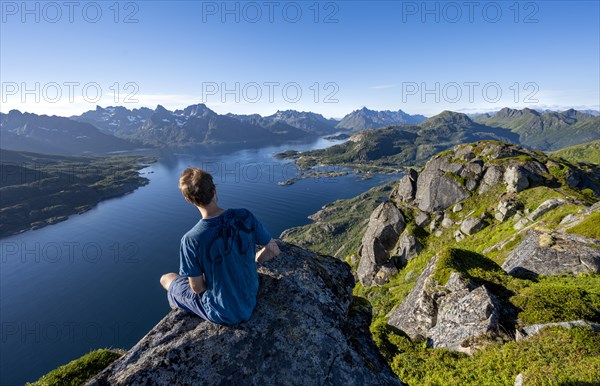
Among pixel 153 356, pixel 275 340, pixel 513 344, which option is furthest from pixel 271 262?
pixel 513 344

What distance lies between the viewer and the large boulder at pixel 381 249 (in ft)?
173

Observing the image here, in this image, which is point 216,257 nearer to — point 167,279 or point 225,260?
point 225,260

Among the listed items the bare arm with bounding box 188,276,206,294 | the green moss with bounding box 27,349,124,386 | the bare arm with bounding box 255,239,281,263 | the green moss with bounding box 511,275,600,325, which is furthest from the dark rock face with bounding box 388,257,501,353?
the green moss with bounding box 27,349,124,386

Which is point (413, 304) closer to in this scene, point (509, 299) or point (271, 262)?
point (509, 299)

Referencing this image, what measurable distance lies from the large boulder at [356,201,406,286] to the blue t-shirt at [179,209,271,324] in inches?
1915

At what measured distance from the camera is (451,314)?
621 inches

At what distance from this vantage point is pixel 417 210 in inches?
2243

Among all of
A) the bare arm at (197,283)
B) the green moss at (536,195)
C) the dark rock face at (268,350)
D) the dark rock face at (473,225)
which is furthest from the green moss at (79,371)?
the dark rock face at (473,225)

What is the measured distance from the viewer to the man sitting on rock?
647 centimetres

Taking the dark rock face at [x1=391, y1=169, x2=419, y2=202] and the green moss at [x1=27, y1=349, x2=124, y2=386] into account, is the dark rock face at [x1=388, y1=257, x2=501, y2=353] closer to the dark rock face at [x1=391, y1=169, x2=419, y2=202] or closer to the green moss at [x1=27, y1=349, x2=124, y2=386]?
the green moss at [x1=27, y1=349, x2=124, y2=386]

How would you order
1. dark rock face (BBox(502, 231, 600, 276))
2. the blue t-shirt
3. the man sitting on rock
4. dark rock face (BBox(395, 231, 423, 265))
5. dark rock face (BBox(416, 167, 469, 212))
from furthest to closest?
1. dark rock face (BBox(416, 167, 469, 212))
2. dark rock face (BBox(395, 231, 423, 265))
3. dark rock face (BBox(502, 231, 600, 276))
4. the blue t-shirt
5. the man sitting on rock

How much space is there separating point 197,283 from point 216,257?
2.71 ft

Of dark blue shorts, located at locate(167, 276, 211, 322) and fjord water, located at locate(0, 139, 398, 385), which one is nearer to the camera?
dark blue shorts, located at locate(167, 276, 211, 322)

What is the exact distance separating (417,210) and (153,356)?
56.7 metres
